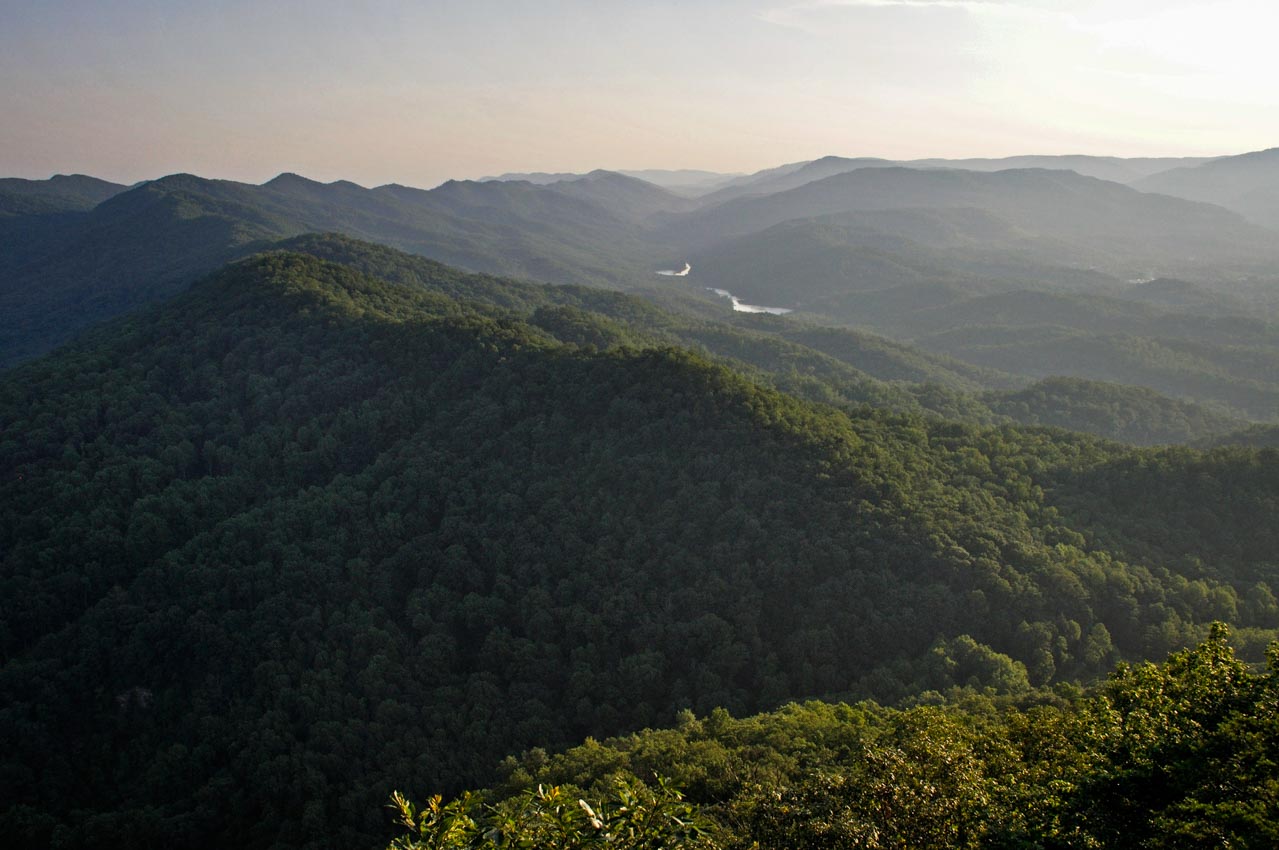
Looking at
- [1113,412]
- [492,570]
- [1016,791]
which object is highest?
[1016,791]

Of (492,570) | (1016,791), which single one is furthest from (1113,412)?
(1016,791)

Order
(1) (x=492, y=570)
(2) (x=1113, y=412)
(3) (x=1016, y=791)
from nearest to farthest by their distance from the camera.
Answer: (3) (x=1016, y=791) → (1) (x=492, y=570) → (2) (x=1113, y=412)

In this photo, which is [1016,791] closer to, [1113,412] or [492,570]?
[492,570]

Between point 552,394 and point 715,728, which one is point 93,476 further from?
point 715,728

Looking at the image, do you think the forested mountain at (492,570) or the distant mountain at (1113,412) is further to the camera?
the distant mountain at (1113,412)

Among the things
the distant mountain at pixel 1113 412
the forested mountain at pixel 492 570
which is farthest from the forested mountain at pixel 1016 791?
the distant mountain at pixel 1113 412

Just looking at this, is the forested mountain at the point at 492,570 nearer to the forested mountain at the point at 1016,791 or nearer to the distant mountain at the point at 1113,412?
the forested mountain at the point at 1016,791

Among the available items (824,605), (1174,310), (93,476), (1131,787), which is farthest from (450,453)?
(1174,310)

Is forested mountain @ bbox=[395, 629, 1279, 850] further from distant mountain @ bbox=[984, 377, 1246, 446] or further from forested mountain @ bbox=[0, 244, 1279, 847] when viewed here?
distant mountain @ bbox=[984, 377, 1246, 446]

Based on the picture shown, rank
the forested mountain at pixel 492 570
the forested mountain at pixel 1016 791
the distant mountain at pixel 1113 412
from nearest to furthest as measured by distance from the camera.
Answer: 1. the forested mountain at pixel 1016 791
2. the forested mountain at pixel 492 570
3. the distant mountain at pixel 1113 412
